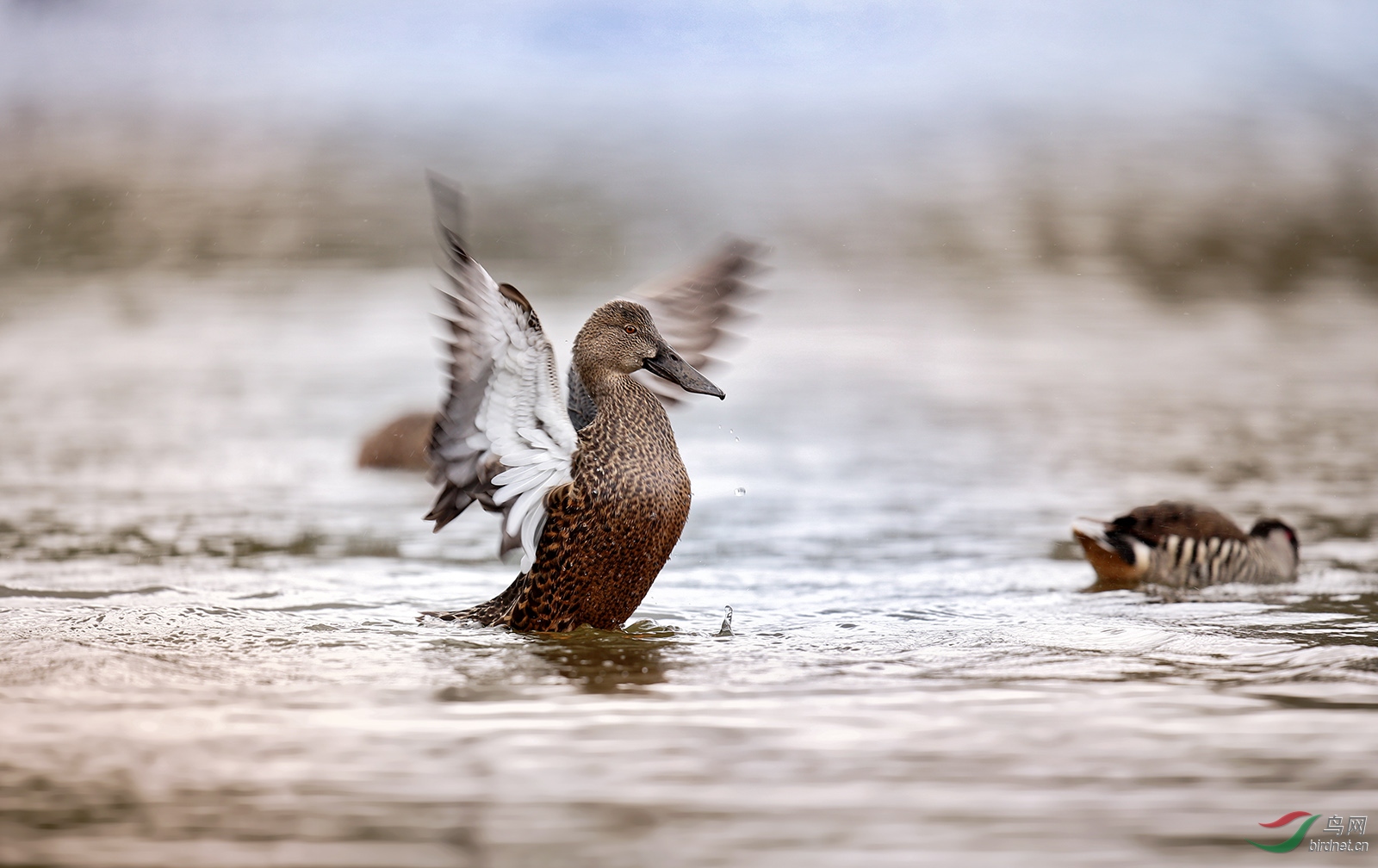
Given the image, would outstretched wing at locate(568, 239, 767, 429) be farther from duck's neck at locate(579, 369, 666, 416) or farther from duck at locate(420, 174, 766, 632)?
duck at locate(420, 174, 766, 632)

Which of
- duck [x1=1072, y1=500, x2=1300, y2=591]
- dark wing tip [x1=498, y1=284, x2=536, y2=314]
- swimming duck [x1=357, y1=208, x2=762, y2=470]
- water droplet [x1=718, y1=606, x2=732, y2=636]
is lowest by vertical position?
water droplet [x1=718, y1=606, x2=732, y2=636]

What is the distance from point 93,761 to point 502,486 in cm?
164

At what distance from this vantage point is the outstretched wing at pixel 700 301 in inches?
208

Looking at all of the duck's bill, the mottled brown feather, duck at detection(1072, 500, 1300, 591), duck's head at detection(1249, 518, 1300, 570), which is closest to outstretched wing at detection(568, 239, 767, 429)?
the duck's bill

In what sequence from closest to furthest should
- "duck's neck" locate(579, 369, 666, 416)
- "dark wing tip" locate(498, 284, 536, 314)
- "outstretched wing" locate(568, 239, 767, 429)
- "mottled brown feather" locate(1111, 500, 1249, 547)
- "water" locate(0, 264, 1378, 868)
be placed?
"water" locate(0, 264, 1378, 868)
"dark wing tip" locate(498, 284, 536, 314)
"duck's neck" locate(579, 369, 666, 416)
"outstretched wing" locate(568, 239, 767, 429)
"mottled brown feather" locate(1111, 500, 1249, 547)

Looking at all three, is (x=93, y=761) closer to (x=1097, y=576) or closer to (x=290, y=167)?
(x=1097, y=576)

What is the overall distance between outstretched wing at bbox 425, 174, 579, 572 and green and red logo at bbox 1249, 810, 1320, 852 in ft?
7.79

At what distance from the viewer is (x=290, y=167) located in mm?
21625

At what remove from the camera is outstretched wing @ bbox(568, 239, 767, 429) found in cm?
529

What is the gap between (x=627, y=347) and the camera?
477cm

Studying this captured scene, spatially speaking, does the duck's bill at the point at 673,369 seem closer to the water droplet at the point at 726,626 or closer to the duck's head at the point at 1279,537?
the water droplet at the point at 726,626

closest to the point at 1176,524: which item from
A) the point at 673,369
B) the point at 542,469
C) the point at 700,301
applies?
the point at 700,301

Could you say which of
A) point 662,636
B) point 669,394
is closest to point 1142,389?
point 669,394

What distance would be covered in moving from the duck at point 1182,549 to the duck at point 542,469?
2.28 meters
